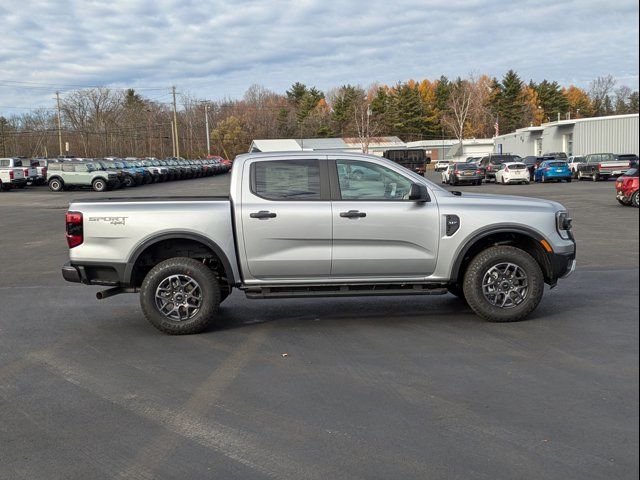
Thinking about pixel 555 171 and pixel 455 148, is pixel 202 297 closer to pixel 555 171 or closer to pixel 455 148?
pixel 555 171

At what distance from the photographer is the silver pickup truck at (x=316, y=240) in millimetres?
6500

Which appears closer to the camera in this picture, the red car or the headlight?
the headlight

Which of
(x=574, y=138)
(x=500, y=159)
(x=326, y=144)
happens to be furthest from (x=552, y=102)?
(x=500, y=159)

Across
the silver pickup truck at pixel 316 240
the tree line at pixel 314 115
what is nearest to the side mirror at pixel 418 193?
the silver pickup truck at pixel 316 240

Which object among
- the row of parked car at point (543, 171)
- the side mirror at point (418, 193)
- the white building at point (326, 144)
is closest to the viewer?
the side mirror at point (418, 193)

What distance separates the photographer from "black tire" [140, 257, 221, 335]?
646 cm

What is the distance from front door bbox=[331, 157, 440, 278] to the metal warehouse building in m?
32.9

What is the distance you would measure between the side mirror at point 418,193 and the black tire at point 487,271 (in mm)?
936

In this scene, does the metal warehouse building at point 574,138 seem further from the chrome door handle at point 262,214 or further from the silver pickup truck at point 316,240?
the chrome door handle at point 262,214

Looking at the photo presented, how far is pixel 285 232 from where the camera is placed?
650 centimetres

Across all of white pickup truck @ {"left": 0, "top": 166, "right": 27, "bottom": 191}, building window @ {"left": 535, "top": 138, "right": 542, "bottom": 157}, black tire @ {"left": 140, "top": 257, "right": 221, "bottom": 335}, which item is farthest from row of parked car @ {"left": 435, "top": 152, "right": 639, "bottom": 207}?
black tire @ {"left": 140, "top": 257, "right": 221, "bottom": 335}

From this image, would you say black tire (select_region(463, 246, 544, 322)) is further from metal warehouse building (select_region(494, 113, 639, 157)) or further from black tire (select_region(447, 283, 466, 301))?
metal warehouse building (select_region(494, 113, 639, 157))

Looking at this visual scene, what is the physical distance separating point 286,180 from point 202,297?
160 centimetres

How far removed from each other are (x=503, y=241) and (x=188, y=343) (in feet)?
12.3
